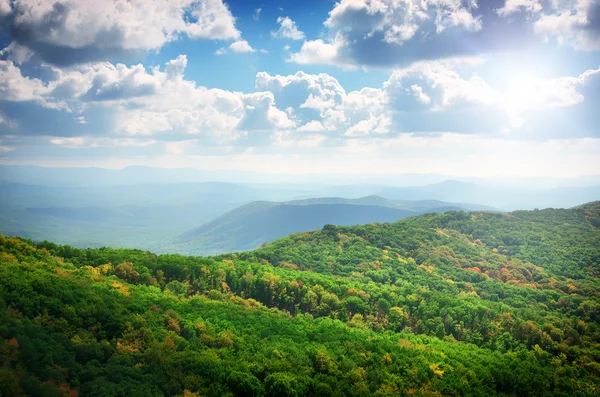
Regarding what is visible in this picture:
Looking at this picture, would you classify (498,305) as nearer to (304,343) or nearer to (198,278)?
(304,343)

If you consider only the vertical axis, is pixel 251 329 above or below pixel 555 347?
above

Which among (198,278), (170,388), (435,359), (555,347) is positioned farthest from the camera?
(198,278)

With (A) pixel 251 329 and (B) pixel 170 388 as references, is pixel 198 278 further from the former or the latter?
(B) pixel 170 388

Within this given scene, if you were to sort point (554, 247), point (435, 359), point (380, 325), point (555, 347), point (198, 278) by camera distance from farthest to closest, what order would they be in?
point (554, 247) < point (198, 278) < point (380, 325) < point (555, 347) < point (435, 359)


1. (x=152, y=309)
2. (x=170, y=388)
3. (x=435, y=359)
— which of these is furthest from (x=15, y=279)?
(x=435, y=359)

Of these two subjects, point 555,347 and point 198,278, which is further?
point 198,278

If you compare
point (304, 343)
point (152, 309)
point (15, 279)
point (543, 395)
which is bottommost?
point (543, 395)
